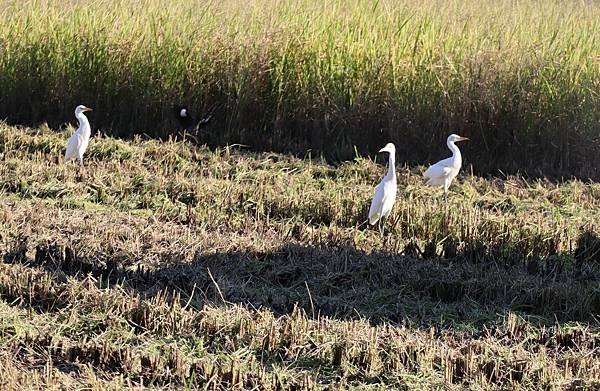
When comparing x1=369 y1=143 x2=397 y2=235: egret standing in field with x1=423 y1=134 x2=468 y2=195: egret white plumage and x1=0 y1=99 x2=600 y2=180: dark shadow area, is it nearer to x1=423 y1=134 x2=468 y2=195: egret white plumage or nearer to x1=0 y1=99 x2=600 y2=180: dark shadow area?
x1=423 y1=134 x2=468 y2=195: egret white plumage

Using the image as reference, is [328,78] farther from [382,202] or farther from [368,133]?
[382,202]

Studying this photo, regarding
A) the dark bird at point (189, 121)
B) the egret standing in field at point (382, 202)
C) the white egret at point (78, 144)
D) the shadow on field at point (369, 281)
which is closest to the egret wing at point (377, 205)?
the egret standing in field at point (382, 202)

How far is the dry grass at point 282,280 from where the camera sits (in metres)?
4.51

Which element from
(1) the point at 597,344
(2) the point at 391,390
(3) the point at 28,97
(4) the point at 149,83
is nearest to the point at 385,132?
(4) the point at 149,83

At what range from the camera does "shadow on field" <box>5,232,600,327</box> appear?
537 cm

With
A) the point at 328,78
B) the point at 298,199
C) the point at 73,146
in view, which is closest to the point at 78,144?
the point at 73,146

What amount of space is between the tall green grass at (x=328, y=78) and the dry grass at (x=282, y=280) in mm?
933

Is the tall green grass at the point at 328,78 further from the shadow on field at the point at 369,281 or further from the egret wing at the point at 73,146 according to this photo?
the shadow on field at the point at 369,281

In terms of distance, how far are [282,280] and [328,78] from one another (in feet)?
14.0

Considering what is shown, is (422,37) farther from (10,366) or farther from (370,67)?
(10,366)

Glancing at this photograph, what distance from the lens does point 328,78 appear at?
31.9 ft

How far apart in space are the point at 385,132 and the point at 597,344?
4826 mm

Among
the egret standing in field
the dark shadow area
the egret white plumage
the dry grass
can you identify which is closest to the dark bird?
the dark shadow area

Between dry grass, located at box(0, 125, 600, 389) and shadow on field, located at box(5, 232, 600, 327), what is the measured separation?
0.01 m
